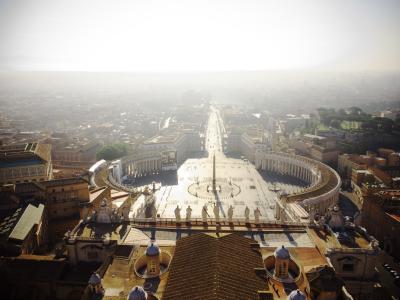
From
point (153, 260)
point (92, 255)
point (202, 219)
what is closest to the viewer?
point (153, 260)

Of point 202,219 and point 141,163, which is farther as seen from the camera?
point 141,163

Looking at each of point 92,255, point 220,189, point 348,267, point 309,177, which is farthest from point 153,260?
point 309,177

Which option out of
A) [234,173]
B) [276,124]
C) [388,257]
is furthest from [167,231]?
[276,124]

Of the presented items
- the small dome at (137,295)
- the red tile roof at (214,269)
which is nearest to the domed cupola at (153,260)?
the red tile roof at (214,269)

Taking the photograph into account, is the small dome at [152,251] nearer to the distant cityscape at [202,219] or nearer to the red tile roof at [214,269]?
the distant cityscape at [202,219]

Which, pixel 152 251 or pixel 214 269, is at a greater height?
pixel 214 269

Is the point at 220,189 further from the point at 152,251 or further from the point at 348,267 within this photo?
the point at 152,251

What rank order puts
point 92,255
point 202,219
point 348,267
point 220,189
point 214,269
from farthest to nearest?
1. point 220,189
2. point 202,219
3. point 92,255
4. point 348,267
5. point 214,269
